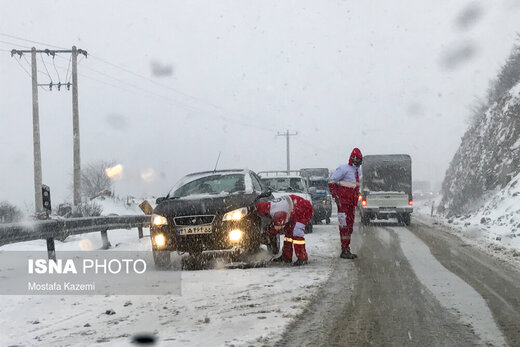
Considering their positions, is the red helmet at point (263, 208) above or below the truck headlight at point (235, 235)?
above

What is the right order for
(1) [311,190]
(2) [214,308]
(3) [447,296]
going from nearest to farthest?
(2) [214,308]
(3) [447,296]
(1) [311,190]

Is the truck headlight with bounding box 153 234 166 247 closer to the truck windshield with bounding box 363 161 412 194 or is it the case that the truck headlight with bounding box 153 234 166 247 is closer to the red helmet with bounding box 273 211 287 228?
the red helmet with bounding box 273 211 287 228

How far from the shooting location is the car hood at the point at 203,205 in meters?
8.41

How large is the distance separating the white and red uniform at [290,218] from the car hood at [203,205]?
355 millimetres

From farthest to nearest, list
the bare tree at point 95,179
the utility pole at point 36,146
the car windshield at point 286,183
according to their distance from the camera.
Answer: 1. the bare tree at point 95,179
2. the utility pole at point 36,146
3. the car windshield at point 286,183

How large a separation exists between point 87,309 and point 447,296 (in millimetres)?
4039

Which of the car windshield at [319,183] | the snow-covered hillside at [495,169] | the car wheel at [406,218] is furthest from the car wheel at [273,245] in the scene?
the car windshield at [319,183]

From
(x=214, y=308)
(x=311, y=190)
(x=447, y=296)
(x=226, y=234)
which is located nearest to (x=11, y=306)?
(x=214, y=308)

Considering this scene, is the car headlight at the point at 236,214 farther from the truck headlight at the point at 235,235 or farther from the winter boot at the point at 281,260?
the winter boot at the point at 281,260

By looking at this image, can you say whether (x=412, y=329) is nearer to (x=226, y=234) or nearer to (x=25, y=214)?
(x=226, y=234)

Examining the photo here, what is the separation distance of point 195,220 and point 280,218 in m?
1.37

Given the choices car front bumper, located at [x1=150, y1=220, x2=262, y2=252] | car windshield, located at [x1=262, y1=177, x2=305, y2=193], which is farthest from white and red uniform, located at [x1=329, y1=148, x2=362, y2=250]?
car windshield, located at [x1=262, y1=177, x2=305, y2=193]

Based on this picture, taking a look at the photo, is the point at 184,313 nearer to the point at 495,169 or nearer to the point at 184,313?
the point at 184,313

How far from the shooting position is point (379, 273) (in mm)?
7906
